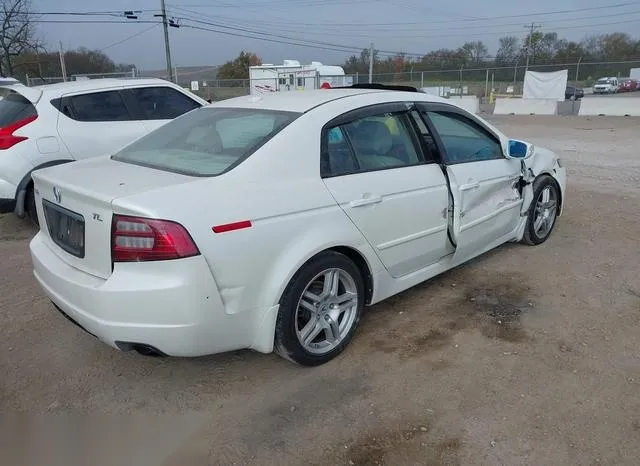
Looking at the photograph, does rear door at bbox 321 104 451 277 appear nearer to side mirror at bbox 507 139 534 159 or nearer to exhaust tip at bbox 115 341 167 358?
side mirror at bbox 507 139 534 159

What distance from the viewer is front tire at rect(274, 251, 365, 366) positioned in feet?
9.64

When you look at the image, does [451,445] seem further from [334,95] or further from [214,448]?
[334,95]

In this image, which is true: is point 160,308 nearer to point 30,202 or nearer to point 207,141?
point 207,141

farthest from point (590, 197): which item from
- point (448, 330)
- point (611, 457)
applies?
point (611, 457)

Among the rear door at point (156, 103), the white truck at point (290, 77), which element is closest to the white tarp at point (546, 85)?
the white truck at point (290, 77)

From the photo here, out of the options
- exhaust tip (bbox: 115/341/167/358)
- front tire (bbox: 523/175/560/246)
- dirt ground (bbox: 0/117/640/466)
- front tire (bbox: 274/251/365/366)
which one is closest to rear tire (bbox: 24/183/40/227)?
dirt ground (bbox: 0/117/640/466)

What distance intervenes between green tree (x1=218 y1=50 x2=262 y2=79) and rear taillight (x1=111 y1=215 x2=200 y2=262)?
60733 millimetres

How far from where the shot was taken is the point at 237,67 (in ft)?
209

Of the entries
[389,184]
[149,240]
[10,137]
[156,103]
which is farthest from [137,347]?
[156,103]

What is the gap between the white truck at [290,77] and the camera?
28.5 meters

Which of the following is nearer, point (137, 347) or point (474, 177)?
point (137, 347)

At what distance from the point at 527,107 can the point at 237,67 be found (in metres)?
→ 44.7

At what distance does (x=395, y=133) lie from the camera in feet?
12.0

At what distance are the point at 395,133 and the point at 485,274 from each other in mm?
1681
